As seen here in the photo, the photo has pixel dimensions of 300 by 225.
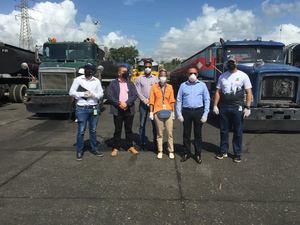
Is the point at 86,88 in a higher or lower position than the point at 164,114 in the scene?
higher

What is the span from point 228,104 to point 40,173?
11.6 feet

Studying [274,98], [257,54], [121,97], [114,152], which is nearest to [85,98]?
[121,97]

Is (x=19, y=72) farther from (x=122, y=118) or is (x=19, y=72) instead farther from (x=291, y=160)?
(x=291, y=160)

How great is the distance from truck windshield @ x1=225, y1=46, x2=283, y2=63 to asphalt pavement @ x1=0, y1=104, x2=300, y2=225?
11.9ft

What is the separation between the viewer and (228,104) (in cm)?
656

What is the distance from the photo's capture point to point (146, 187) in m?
5.24

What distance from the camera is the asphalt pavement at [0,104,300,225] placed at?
14.0 ft

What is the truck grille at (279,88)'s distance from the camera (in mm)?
9188

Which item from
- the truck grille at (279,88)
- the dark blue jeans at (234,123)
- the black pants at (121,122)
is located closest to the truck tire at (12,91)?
the black pants at (121,122)

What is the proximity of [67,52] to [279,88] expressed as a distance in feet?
26.3

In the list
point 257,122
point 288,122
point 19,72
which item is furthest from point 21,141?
point 19,72

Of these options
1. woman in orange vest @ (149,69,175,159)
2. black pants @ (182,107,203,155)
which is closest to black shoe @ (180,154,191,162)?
black pants @ (182,107,203,155)

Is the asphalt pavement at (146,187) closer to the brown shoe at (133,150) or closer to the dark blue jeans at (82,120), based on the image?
the brown shoe at (133,150)

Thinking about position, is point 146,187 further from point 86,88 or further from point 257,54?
point 257,54
